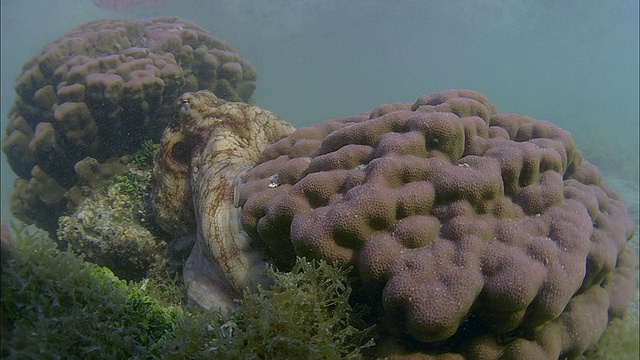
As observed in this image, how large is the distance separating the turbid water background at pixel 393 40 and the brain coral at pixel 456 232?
43.5 ft

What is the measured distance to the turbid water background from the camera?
3456 cm

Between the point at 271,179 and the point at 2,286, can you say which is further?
the point at 271,179

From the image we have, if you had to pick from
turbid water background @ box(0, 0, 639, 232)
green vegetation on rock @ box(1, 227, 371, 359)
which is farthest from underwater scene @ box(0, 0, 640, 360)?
turbid water background @ box(0, 0, 639, 232)

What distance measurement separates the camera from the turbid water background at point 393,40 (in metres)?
34.6

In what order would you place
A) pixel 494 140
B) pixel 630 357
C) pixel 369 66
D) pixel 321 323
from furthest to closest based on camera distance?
1. pixel 369 66
2. pixel 494 140
3. pixel 630 357
4. pixel 321 323

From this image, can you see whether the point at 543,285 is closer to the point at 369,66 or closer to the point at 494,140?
the point at 494,140

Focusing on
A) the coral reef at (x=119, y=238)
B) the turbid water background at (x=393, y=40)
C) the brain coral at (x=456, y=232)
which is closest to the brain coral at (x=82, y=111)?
the coral reef at (x=119, y=238)

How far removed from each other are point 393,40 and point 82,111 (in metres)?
81.5

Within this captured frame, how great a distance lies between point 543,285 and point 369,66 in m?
121

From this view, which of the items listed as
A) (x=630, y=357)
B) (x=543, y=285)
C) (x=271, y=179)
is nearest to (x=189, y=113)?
(x=271, y=179)

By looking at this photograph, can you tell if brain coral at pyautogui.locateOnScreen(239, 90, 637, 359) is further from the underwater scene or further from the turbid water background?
the turbid water background

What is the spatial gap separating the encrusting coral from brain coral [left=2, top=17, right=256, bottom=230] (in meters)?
3.01

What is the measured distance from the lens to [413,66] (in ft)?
420

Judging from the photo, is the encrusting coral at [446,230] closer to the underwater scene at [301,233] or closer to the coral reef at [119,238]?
the underwater scene at [301,233]
